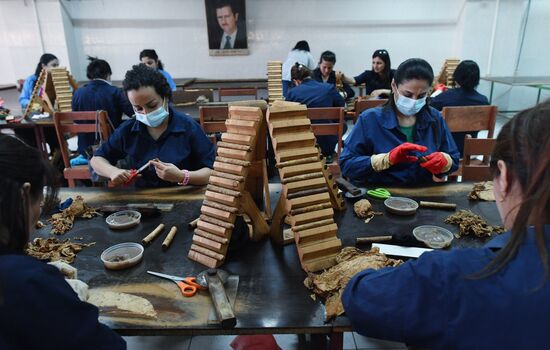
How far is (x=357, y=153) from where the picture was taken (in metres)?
2.29

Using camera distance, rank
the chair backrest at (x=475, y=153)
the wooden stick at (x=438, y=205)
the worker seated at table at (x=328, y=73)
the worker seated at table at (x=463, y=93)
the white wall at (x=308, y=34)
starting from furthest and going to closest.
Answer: the white wall at (x=308, y=34) → the worker seated at table at (x=328, y=73) → the worker seated at table at (x=463, y=93) → the chair backrest at (x=475, y=153) → the wooden stick at (x=438, y=205)

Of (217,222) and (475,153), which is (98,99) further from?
(475,153)

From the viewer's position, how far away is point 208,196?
1.45 meters

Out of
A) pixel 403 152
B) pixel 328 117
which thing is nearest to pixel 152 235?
pixel 403 152

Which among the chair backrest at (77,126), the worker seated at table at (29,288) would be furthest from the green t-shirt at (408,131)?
the chair backrest at (77,126)

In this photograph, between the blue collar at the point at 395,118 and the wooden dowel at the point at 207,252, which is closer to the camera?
the wooden dowel at the point at 207,252

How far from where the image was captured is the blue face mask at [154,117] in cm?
215

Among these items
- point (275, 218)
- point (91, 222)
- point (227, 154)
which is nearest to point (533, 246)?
point (275, 218)

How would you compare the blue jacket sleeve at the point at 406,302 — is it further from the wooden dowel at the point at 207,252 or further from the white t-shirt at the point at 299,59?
the white t-shirt at the point at 299,59

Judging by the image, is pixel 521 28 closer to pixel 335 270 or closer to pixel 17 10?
pixel 335 270

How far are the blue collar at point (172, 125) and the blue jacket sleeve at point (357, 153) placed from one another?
1.01m

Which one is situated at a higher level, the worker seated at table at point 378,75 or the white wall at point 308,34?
the white wall at point 308,34

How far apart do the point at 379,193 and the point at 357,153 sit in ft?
1.51

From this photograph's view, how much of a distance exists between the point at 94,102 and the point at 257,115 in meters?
3.06
